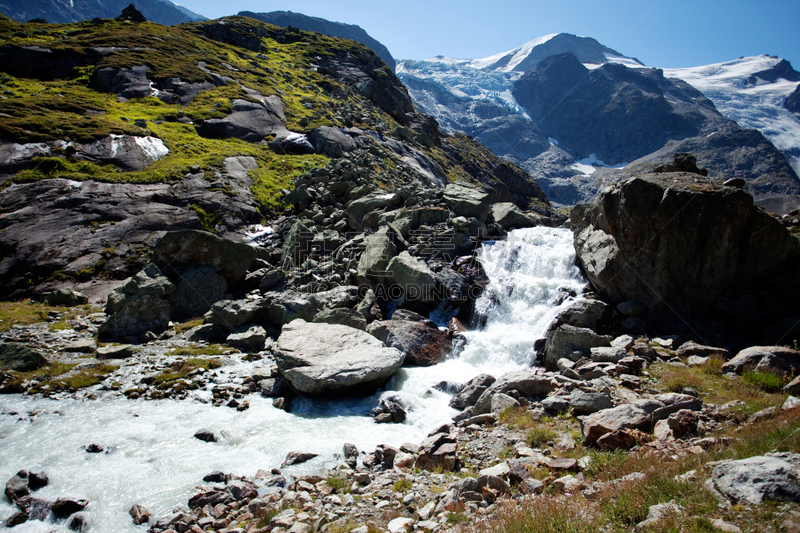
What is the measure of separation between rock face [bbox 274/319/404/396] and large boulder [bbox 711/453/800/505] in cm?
1045

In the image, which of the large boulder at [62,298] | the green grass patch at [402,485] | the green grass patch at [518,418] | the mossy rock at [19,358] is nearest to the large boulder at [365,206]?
the large boulder at [62,298]

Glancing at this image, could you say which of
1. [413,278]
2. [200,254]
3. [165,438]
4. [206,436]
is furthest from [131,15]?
[206,436]

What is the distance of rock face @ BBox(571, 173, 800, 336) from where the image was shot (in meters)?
15.6

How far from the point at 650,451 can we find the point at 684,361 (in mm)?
8284

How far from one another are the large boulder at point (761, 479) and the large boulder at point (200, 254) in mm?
22902

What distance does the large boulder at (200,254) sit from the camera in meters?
21.0

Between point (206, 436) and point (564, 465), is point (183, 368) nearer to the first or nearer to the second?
point (206, 436)

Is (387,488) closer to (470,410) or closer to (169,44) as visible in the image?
(470,410)

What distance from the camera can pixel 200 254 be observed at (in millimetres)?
21766

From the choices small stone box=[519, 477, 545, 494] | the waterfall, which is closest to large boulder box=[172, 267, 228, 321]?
the waterfall

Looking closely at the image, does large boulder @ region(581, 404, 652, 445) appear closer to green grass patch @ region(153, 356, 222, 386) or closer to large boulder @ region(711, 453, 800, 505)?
large boulder @ region(711, 453, 800, 505)

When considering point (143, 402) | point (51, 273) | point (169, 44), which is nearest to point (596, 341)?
point (143, 402)

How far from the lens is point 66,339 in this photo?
16.1 m

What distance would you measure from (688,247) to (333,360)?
51.9 ft
